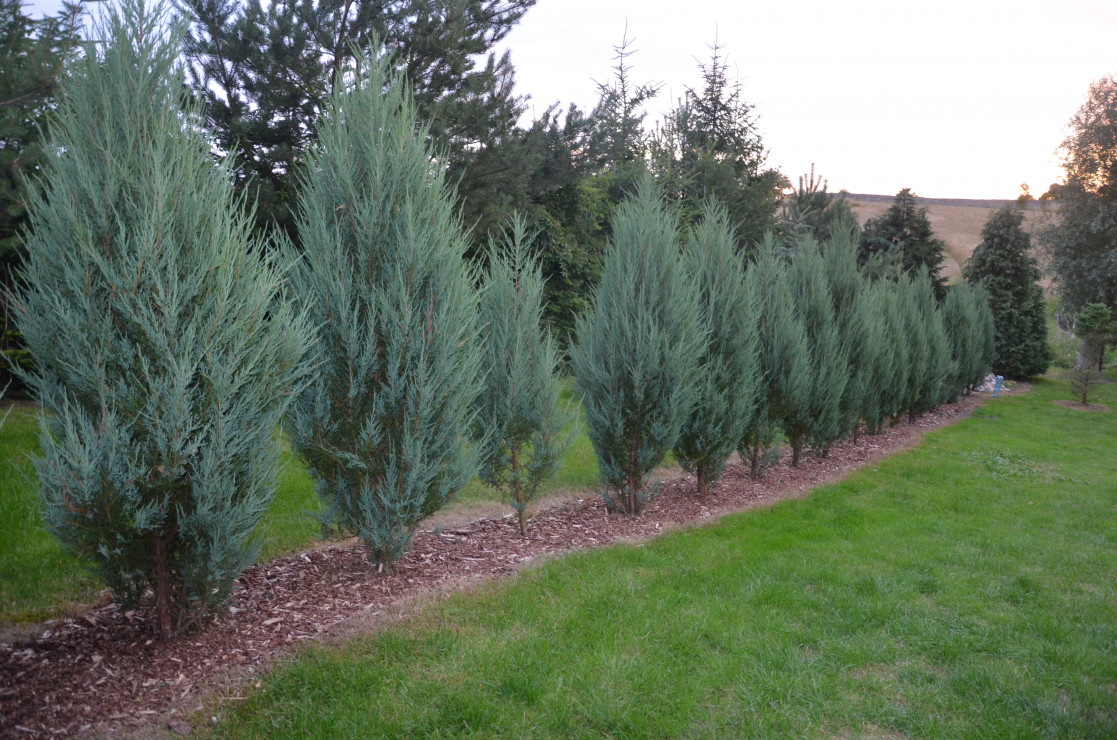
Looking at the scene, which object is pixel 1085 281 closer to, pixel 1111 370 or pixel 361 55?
pixel 1111 370

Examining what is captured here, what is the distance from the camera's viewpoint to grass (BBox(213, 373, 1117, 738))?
10.6 ft

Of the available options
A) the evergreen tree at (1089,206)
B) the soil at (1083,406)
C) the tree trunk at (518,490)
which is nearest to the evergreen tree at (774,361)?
the tree trunk at (518,490)

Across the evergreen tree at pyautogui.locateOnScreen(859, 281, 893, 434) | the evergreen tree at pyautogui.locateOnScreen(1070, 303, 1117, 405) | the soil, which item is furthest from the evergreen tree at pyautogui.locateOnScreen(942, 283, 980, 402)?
the evergreen tree at pyautogui.locateOnScreen(859, 281, 893, 434)

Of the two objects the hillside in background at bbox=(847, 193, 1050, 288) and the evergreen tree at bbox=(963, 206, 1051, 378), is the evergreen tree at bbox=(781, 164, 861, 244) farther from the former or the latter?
the hillside in background at bbox=(847, 193, 1050, 288)

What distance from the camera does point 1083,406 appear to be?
73.3ft

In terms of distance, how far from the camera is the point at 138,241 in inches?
136

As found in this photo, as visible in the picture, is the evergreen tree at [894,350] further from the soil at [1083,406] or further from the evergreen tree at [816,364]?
the soil at [1083,406]

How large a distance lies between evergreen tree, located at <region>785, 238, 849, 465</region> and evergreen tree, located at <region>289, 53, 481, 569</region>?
22.2 feet

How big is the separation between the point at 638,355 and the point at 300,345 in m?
3.66

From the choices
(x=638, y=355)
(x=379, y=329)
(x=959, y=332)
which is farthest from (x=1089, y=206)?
(x=379, y=329)

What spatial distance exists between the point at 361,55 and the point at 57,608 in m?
4.50

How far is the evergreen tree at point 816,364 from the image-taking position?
10.1 m

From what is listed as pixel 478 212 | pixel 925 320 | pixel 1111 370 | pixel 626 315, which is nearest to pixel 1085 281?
pixel 1111 370

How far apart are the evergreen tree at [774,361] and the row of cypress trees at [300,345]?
3.86ft
